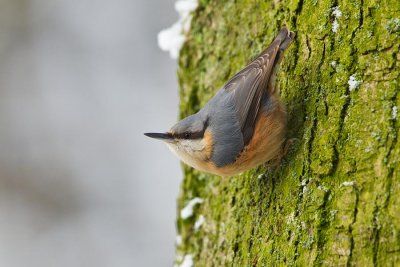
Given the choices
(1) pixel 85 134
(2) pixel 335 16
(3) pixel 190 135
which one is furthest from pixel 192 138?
(1) pixel 85 134

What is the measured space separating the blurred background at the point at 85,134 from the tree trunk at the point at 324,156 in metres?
4.23

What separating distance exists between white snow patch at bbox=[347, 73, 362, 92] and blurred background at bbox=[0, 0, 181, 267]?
5222 mm

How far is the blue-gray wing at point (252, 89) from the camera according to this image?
8.82 ft

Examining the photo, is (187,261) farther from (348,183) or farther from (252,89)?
(348,183)

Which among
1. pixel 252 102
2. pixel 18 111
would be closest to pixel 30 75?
pixel 18 111

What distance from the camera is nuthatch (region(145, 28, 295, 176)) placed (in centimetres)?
270

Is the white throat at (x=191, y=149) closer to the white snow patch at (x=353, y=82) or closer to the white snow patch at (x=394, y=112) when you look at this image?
the white snow patch at (x=353, y=82)

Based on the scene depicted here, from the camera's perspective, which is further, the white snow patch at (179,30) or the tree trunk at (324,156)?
the white snow patch at (179,30)

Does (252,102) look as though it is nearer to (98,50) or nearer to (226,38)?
(226,38)

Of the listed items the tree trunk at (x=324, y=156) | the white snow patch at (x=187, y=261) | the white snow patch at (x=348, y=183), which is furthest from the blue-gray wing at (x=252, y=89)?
the white snow patch at (x=187, y=261)

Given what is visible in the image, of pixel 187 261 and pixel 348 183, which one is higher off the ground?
pixel 348 183

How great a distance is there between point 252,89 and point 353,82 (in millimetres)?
601

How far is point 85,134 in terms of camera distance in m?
7.54

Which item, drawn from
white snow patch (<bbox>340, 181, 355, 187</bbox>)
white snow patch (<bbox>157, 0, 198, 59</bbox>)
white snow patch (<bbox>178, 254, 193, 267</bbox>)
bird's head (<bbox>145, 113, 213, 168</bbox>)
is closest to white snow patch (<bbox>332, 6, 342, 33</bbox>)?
white snow patch (<bbox>340, 181, 355, 187</bbox>)
